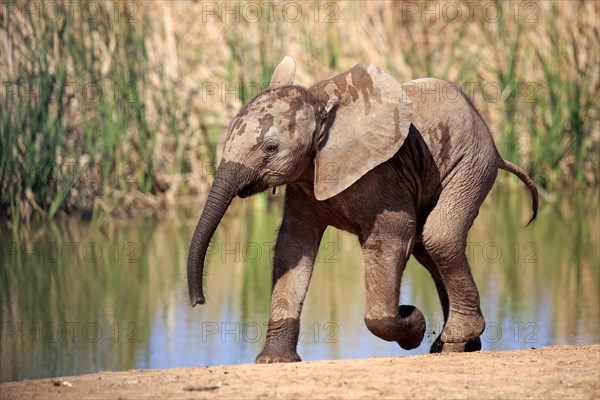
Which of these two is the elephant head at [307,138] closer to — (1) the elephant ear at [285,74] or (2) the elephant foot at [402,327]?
(1) the elephant ear at [285,74]

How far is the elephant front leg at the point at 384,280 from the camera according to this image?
7.62 metres

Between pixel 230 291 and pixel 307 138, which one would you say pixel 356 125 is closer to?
pixel 307 138

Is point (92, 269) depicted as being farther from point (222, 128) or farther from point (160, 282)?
point (222, 128)

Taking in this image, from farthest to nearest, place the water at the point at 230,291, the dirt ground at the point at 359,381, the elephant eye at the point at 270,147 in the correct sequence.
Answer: the water at the point at 230,291, the elephant eye at the point at 270,147, the dirt ground at the point at 359,381

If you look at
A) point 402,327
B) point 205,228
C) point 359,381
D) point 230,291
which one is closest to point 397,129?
point 402,327

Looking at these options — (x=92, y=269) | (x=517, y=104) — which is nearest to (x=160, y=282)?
(x=92, y=269)

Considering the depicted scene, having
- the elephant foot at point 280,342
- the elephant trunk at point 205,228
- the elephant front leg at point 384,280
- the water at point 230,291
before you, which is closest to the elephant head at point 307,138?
the elephant trunk at point 205,228

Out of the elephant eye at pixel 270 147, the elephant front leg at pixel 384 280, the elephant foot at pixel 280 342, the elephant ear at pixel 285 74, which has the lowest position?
the elephant foot at pixel 280 342

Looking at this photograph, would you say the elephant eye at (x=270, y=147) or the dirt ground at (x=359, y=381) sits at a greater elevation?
the elephant eye at (x=270, y=147)

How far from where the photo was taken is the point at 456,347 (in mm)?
8148

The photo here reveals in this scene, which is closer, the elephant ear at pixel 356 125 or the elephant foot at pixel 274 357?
the elephant ear at pixel 356 125

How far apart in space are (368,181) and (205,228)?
3.31 feet

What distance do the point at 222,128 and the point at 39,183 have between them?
9.72ft

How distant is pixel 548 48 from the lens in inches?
672
